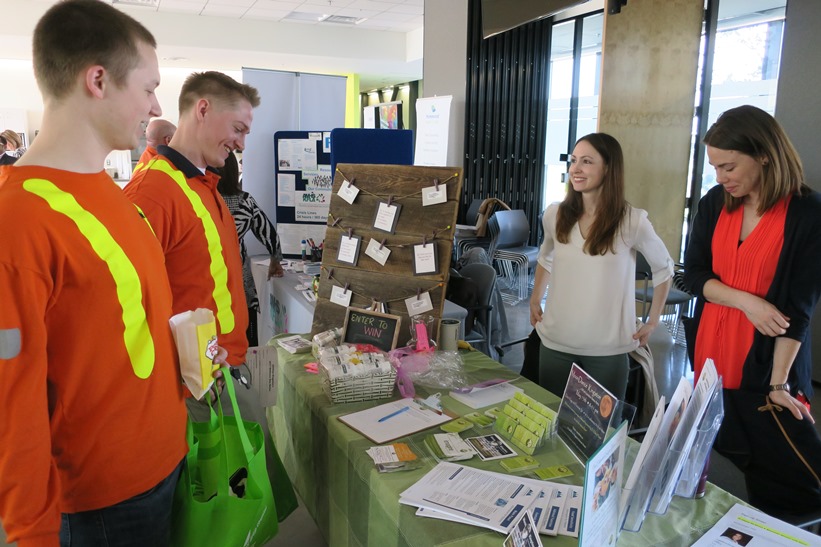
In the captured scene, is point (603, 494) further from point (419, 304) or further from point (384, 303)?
point (384, 303)

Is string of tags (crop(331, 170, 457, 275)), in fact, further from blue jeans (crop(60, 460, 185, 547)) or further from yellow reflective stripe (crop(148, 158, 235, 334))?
blue jeans (crop(60, 460, 185, 547))

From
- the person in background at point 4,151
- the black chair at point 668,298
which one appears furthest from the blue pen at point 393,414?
the person in background at point 4,151

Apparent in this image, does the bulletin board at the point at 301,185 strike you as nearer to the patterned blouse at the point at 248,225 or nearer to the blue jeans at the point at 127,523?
the patterned blouse at the point at 248,225

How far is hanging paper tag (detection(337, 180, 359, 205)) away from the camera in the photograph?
2328 millimetres

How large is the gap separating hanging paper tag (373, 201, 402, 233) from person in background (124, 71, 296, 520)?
22.8 inches

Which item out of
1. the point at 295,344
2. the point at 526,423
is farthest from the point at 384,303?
the point at 526,423

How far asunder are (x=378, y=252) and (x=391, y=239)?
73 mm

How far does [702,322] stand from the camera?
186cm

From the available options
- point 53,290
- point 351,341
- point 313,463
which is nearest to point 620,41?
point 351,341

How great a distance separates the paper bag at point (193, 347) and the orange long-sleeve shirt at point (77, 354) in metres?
0.02

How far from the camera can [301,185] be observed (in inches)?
161

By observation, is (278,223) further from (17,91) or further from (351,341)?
(17,91)

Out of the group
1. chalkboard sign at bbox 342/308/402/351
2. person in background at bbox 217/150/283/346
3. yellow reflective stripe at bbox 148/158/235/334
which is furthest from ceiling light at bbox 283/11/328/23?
yellow reflective stripe at bbox 148/158/235/334

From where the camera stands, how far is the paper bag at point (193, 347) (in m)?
1.18
